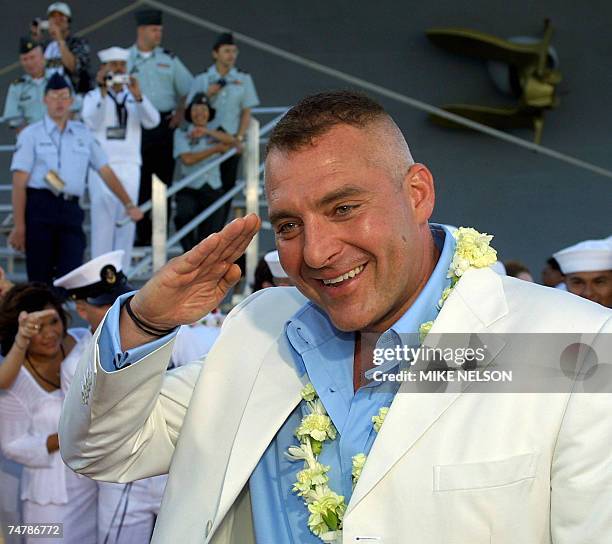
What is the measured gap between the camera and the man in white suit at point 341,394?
76.5 inches

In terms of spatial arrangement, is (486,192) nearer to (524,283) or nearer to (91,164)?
(91,164)

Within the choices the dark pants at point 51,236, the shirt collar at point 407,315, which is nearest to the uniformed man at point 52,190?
the dark pants at point 51,236

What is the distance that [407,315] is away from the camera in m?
2.29

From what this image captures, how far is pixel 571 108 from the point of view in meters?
14.7

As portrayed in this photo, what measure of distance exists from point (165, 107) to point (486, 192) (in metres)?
6.05

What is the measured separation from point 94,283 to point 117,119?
390cm

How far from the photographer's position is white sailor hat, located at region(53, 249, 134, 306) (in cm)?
477

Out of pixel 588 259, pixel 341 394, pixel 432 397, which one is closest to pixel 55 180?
pixel 588 259

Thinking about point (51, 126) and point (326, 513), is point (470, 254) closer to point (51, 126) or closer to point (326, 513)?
point (326, 513)

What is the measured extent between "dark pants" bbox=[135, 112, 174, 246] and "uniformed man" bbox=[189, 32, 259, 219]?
37cm

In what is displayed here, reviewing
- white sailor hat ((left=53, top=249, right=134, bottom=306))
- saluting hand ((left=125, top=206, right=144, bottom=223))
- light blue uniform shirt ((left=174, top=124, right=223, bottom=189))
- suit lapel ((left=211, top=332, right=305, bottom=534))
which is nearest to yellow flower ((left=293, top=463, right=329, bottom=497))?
suit lapel ((left=211, top=332, right=305, bottom=534))

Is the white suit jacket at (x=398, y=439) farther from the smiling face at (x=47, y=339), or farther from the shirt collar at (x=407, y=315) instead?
the smiling face at (x=47, y=339)

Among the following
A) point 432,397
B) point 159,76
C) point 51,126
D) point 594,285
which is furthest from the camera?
point 159,76

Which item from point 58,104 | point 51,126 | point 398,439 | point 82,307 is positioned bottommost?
point 398,439
